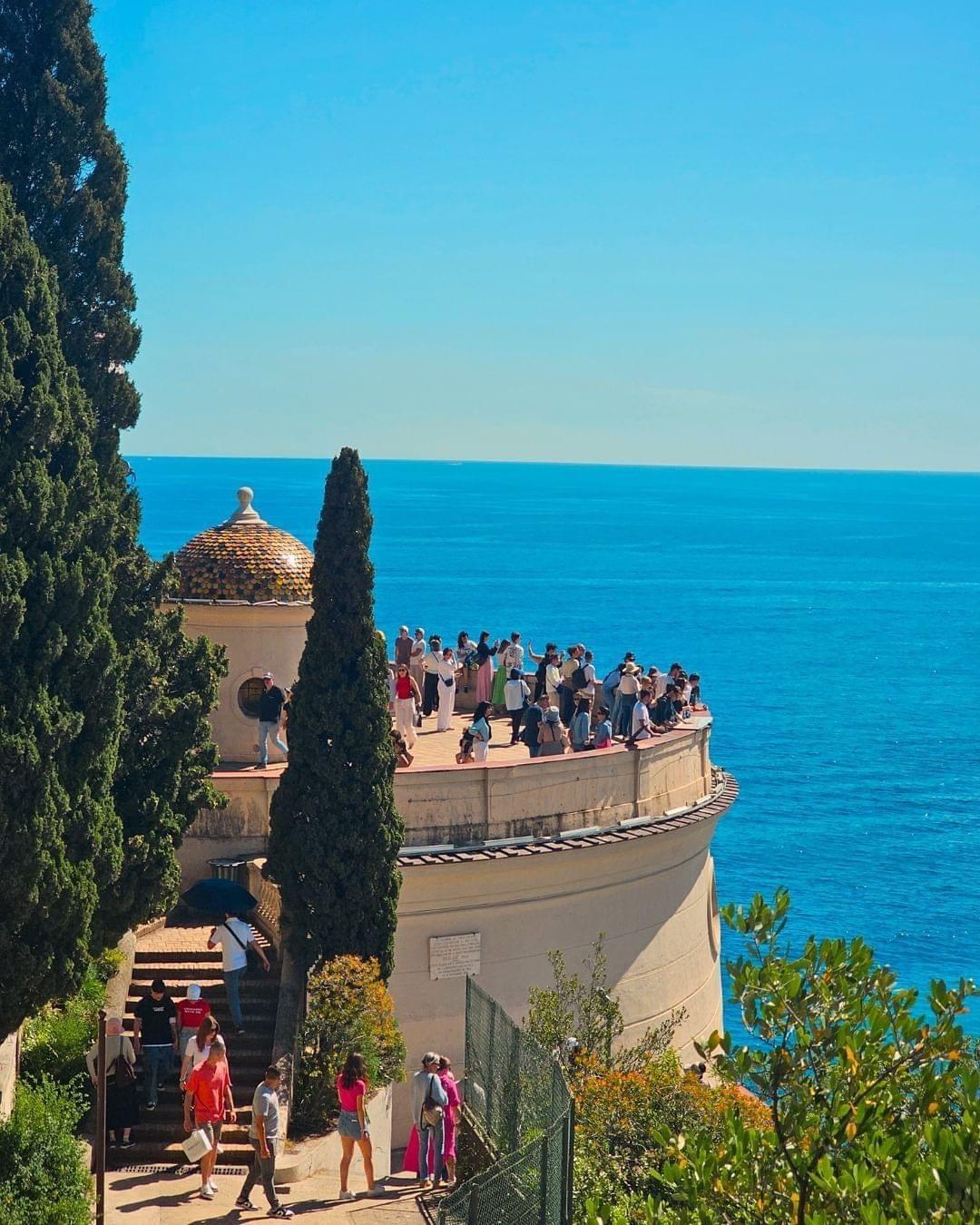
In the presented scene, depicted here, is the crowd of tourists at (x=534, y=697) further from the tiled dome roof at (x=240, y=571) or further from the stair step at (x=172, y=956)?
the stair step at (x=172, y=956)

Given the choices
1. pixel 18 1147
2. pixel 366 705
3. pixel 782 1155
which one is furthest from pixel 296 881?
pixel 782 1155

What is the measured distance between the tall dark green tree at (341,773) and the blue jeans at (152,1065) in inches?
101

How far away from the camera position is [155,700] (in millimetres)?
19047

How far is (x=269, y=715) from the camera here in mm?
24156

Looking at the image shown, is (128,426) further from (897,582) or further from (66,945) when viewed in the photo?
(897,582)

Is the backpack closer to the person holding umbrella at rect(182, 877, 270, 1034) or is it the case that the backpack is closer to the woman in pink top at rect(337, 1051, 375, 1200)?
the person holding umbrella at rect(182, 877, 270, 1034)

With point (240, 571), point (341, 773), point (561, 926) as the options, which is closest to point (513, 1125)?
point (341, 773)

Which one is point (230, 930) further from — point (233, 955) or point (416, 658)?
point (416, 658)

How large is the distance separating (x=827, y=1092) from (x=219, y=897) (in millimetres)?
10975

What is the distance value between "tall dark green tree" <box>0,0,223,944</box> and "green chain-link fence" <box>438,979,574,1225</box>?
3779mm

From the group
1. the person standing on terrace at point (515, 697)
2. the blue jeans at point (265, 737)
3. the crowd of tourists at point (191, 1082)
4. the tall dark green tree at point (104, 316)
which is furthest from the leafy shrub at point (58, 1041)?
the person standing on terrace at point (515, 697)

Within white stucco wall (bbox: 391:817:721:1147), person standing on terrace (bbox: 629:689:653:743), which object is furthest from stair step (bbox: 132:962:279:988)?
person standing on terrace (bbox: 629:689:653:743)

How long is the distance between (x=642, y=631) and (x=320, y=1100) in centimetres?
9704

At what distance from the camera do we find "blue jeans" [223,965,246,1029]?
19.0 m
